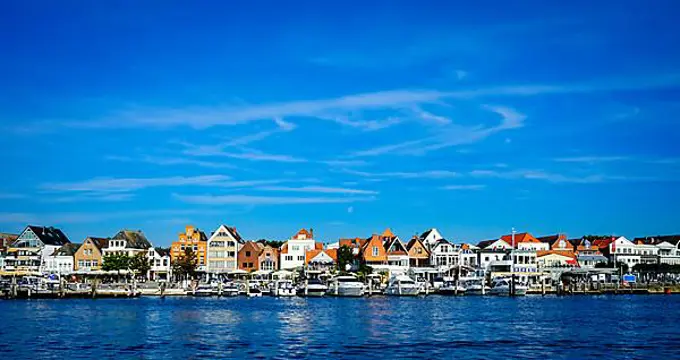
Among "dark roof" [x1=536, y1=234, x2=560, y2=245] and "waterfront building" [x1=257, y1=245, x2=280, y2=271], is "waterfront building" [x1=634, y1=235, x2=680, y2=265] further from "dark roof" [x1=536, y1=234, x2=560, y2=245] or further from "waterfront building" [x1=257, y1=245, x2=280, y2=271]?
"waterfront building" [x1=257, y1=245, x2=280, y2=271]

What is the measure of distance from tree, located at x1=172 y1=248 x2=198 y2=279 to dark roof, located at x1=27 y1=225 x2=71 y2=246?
2553cm

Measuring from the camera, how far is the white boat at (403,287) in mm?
107625

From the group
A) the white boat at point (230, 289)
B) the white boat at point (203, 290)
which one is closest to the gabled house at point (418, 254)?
the white boat at point (230, 289)

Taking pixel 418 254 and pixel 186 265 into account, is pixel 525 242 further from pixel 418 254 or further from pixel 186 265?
pixel 186 265

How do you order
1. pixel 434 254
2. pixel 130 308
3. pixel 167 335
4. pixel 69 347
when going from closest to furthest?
pixel 69 347, pixel 167 335, pixel 130 308, pixel 434 254

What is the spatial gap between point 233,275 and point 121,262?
63.7 feet

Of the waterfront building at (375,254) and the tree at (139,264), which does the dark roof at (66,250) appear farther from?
the waterfront building at (375,254)

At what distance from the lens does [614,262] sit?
145375 mm

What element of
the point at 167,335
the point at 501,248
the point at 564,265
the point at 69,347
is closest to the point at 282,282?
the point at 501,248

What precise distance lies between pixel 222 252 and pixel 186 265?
9.68 meters

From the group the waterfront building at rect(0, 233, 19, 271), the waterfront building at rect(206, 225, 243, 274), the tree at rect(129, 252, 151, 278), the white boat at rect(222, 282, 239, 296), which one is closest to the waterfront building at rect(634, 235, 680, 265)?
the waterfront building at rect(206, 225, 243, 274)

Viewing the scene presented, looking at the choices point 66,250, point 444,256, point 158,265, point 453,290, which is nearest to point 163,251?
point 158,265

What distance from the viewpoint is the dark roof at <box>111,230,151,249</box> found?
134250mm

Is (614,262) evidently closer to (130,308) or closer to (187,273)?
(187,273)
